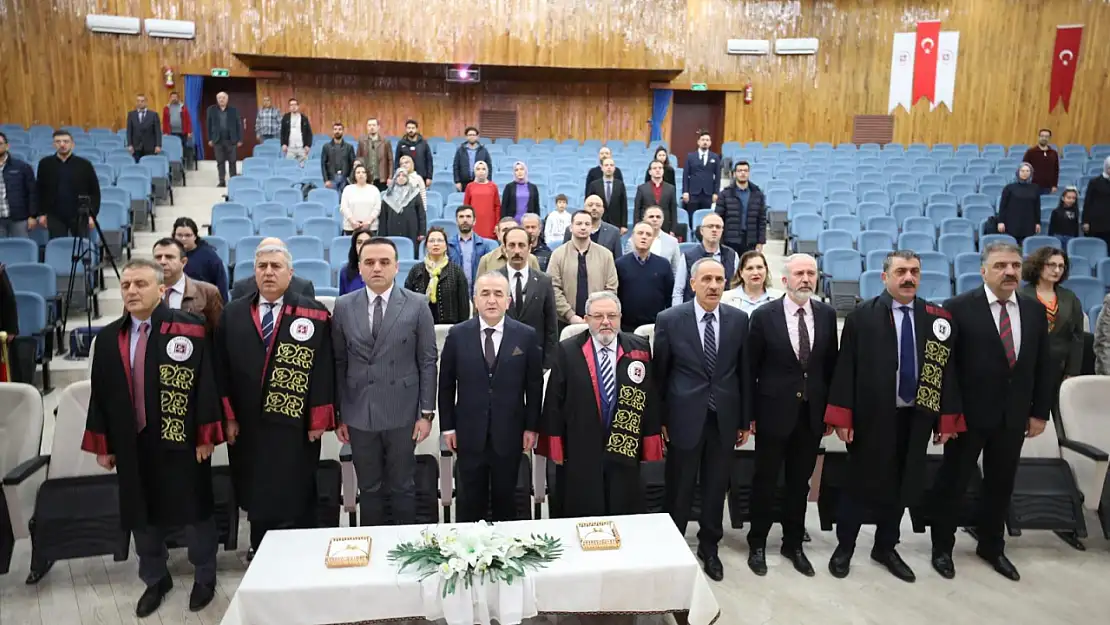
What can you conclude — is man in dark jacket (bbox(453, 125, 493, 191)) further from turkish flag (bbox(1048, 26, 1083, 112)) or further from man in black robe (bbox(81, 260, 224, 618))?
turkish flag (bbox(1048, 26, 1083, 112))

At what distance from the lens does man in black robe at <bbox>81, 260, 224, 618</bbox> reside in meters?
2.99

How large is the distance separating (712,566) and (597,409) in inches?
36.2

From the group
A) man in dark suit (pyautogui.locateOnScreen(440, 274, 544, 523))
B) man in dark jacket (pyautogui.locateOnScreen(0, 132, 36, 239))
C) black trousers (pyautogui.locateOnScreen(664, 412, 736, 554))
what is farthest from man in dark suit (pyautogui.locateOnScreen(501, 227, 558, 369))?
man in dark jacket (pyautogui.locateOnScreen(0, 132, 36, 239))

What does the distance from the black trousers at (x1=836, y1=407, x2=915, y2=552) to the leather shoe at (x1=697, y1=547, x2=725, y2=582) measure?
0.57 metres

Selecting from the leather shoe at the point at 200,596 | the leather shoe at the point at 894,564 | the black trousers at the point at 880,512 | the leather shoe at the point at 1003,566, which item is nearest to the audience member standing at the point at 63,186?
the leather shoe at the point at 200,596

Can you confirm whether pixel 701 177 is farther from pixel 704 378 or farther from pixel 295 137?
pixel 704 378

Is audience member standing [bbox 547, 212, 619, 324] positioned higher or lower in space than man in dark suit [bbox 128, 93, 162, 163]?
lower

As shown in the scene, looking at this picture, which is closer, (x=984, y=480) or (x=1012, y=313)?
(x=1012, y=313)

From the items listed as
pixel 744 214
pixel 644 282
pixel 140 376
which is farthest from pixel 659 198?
pixel 140 376

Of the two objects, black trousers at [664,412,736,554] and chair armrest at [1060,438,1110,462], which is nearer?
black trousers at [664,412,736,554]

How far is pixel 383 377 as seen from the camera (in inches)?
126

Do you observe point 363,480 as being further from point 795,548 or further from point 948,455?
point 948,455

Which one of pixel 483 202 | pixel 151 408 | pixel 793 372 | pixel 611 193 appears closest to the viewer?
pixel 151 408

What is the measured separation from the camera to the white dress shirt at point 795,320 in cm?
339
